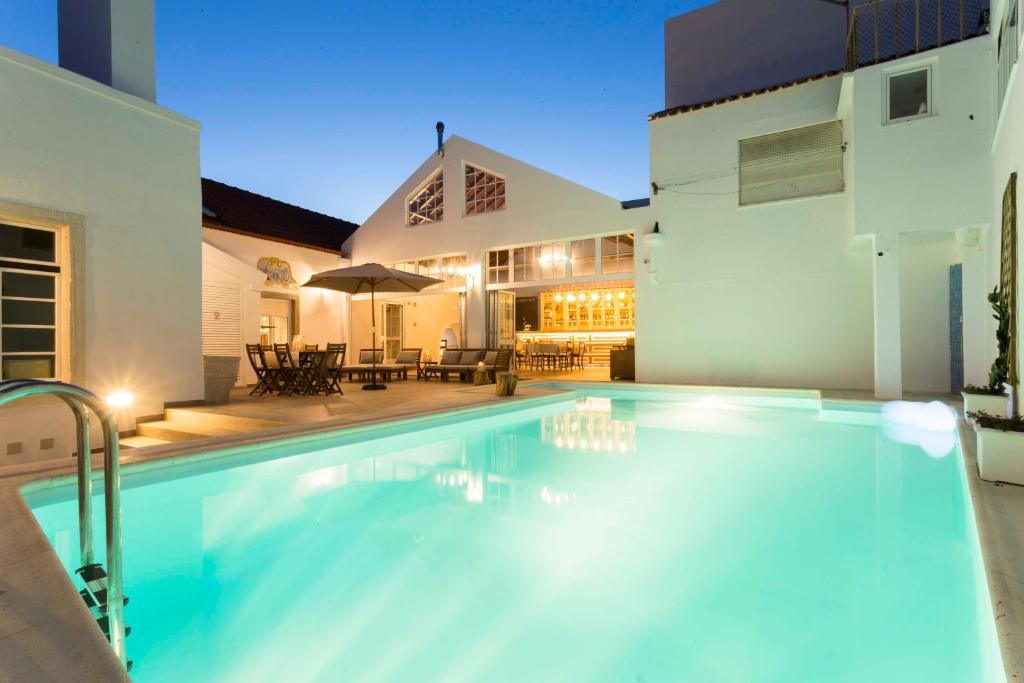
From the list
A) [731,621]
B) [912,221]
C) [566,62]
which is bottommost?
[731,621]

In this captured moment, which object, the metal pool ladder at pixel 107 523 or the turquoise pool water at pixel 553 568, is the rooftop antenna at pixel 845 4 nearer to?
the turquoise pool water at pixel 553 568

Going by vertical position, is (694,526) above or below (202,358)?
below

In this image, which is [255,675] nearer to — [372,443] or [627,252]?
[372,443]

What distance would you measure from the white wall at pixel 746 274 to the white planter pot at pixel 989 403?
380 centimetres

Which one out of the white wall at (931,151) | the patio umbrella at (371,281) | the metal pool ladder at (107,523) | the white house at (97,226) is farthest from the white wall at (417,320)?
the metal pool ladder at (107,523)

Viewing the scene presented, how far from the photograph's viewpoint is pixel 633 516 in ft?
10.7

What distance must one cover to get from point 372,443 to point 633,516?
116 inches

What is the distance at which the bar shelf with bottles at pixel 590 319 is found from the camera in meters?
15.7

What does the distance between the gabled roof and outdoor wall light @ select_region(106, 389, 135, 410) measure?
5.52 m

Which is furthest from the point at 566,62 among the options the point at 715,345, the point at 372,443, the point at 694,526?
the point at 694,526

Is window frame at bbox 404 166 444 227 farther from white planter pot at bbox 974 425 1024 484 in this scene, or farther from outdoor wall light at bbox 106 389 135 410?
white planter pot at bbox 974 425 1024 484

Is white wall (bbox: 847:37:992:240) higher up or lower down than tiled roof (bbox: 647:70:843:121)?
lower down

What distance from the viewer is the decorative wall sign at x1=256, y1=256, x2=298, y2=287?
38.4ft

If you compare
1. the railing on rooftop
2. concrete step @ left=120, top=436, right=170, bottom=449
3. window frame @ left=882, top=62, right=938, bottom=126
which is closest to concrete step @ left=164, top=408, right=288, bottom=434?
concrete step @ left=120, top=436, right=170, bottom=449
